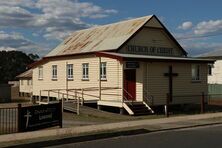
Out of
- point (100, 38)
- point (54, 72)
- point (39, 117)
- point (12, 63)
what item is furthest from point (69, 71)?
point (12, 63)

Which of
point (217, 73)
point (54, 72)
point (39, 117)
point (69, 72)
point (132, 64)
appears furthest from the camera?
point (217, 73)

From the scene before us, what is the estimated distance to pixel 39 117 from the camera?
18.0 meters

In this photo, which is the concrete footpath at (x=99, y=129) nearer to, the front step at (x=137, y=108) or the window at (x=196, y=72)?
the front step at (x=137, y=108)

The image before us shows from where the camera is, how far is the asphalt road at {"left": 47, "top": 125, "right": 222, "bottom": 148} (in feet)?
47.9

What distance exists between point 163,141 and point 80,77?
2108 cm

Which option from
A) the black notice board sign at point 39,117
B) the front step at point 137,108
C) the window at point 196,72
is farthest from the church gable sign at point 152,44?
the black notice board sign at point 39,117

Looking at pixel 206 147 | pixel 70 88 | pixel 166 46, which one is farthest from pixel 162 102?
pixel 206 147

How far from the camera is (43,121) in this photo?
18312 mm

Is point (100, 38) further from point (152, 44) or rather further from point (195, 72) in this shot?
point (195, 72)

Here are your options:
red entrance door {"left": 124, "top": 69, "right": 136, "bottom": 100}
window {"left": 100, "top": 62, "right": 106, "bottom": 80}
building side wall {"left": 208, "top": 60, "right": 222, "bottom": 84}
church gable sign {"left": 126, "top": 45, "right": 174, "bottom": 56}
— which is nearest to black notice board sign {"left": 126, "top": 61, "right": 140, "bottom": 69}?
red entrance door {"left": 124, "top": 69, "right": 136, "bottom": 100}

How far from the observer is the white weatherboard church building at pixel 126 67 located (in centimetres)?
3030

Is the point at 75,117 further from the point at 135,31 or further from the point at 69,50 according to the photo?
the point at 69,50

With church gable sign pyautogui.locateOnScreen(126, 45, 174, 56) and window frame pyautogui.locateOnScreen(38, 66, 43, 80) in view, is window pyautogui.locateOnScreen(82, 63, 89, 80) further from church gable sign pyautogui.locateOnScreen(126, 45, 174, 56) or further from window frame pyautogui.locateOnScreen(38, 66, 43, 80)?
window frame pyautogui.locateOnScreen(38, 66, 43, 80)

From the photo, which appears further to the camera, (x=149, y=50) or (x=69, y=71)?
(x=69, y=71)
